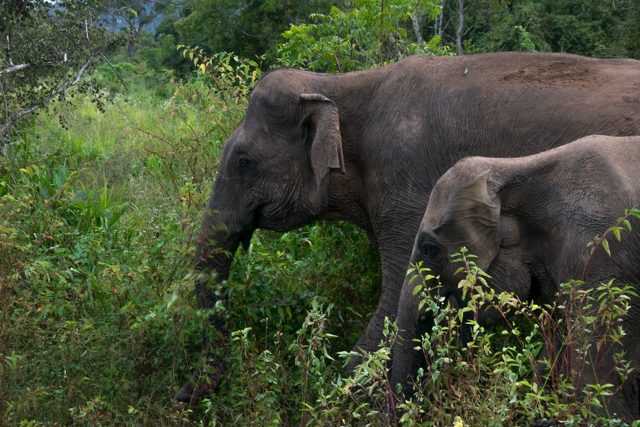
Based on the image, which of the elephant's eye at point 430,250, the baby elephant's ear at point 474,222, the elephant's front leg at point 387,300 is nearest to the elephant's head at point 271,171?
the elephant's front leg at point 387,300

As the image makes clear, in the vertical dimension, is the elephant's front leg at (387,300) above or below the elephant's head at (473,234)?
below

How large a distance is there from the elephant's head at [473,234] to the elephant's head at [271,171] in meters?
1.03

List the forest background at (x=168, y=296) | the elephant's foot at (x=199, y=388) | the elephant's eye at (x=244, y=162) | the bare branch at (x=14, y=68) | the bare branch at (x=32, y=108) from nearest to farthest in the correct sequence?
the forest background at (x=168, y=296) → the elephant's foot at (x=199, y=388) → the elephant's eye at (x=244, y=162) → the bare branch at (x=14, y=68) → the bare branch at (x=32, y=108)

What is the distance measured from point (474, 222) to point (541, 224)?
0.28m

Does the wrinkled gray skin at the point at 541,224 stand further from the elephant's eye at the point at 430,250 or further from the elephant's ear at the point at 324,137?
the elephant's ear at the point at 324,137

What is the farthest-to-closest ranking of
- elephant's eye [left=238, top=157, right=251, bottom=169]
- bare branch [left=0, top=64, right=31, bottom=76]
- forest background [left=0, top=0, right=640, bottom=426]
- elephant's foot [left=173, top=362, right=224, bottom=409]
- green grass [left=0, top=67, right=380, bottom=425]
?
1. bare branch [left=0, top=64, right=31, bottom=76]
2. elephant's eye [left=238, top=157, right=251, bottom=169]
3. elephant's foot [left=173, top=362, right=224, bottom=409]
4. green grass [left=0, top=67, right=380, bottom=425]
5. forest background [left=0, top=0, right=640, bottom=426]

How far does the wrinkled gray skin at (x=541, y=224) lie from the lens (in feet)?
10.1

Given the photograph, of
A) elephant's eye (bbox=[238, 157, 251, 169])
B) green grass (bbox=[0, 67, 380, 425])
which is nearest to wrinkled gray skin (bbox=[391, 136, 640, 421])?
green grass (bbox=[0, 67, 380, 425])

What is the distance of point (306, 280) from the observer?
5.00 meters

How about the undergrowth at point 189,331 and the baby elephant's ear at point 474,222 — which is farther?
the baby elephant's ear at point 474,222

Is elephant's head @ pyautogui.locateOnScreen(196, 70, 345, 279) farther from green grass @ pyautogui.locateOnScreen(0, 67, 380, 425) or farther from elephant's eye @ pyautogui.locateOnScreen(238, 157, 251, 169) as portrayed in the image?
green grass @ pyautogui.locateOnScreen(0, 67, 380, 425)

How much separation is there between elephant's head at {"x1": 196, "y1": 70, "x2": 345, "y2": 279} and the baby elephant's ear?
111 centimetres

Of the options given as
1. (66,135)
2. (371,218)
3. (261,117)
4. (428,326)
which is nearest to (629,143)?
(428,326)

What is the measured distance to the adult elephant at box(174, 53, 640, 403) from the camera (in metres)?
3.95
